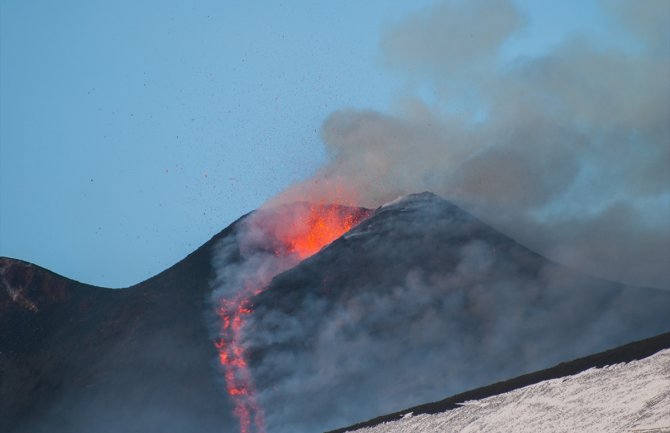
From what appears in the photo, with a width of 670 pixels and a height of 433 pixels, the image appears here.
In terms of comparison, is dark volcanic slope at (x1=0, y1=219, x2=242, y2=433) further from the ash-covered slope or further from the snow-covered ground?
the snow-covered ground

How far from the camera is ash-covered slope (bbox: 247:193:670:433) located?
6619 cm

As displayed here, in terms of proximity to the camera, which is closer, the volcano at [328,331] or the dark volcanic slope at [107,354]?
the volcano at [328,331]

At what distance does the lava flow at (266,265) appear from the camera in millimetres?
67938

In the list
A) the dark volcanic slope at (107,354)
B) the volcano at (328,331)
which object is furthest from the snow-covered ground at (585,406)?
the dark volcanic slope at (107,354)

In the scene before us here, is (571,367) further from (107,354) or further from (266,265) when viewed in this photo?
(266,265)

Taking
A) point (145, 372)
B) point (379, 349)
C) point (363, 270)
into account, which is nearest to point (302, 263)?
point (363, 270)

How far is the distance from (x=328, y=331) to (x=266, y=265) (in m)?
11.2

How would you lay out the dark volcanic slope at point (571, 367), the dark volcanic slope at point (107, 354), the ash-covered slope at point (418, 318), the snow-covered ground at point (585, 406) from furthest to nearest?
the dark volcanic slope at point (107, 354) < the ash-covered slope at point (418, 318) < the dark volcanic slope at point (571, 367) < the snow-covered ground at point (585, 406)

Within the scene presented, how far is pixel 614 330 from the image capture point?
7062 centimetres

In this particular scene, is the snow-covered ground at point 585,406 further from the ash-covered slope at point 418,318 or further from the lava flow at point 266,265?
the lava flow at point 266,265

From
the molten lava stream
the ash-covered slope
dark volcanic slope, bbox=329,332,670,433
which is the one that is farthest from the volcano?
dark volcanic slope, bbox=329,332,670,433

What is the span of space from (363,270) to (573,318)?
17.4m

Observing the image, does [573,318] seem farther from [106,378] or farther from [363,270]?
[106,378]

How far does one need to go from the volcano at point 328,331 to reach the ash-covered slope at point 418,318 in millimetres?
126
